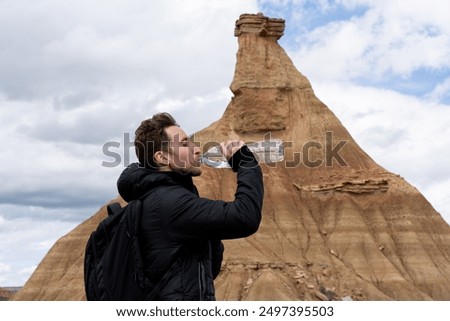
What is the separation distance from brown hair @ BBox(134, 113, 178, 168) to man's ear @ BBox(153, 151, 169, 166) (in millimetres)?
23

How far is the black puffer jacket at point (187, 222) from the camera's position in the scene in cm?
518

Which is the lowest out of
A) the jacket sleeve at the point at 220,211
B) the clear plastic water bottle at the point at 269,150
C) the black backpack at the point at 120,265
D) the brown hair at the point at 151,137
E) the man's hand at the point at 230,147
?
the black backpack at the point at 120,265

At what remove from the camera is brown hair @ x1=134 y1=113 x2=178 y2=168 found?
5.54m

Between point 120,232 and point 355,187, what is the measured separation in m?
68.3

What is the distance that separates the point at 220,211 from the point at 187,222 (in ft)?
0.77

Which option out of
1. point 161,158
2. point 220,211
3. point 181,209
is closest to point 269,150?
point 161,158

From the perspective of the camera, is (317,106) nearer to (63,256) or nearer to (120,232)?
(63,256)

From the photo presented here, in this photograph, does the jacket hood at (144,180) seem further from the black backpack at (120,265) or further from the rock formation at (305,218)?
the rock formation at (305,218)

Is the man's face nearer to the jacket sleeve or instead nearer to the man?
the man

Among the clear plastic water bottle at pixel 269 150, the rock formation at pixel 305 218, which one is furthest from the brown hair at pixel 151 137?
the clear plastic water bottle at pixel 269 150

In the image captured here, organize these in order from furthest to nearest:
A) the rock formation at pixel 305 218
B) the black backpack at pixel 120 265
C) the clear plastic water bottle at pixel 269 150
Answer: the clear plastic water bottle at pixel 269 150 < the rock formation at pixel 305 218 < the black backpack at pixel 120 265

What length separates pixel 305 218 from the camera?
236ft

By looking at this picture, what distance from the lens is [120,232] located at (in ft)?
18.1
